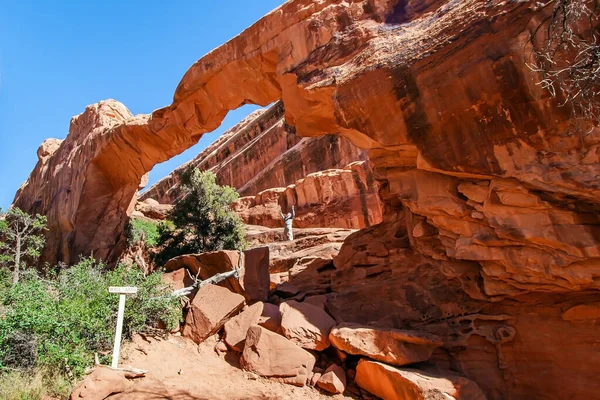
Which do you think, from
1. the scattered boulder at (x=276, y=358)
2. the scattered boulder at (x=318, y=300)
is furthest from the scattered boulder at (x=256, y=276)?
the scattered boulder at (x=276, y=358)

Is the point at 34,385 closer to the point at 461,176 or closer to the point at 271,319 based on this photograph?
the point at 271,319

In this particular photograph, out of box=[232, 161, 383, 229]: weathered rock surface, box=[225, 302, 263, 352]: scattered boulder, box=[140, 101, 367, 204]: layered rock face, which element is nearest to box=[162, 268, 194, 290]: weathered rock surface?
box=[225, 302, 263, 352]: scattered boulder

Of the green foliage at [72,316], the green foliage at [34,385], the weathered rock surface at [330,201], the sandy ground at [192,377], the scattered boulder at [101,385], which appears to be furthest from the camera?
the weathered rock surface at [330,201]

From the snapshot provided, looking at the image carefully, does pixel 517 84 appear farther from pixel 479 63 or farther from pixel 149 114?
pixel 149 114

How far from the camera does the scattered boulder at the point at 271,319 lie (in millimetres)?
7605

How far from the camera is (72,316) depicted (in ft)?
20.4

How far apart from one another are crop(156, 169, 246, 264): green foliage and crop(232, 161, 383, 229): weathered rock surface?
7699 millimetres

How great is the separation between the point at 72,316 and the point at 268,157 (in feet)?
82.7

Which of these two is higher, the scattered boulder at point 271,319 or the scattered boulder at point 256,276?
the scattered boulder at point 256,276

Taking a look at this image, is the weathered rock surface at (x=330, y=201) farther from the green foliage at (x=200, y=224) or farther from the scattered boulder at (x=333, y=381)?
the scattered boulder at (x=333, y=381)

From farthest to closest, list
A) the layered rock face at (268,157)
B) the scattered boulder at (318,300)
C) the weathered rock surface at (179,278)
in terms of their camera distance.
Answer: the layered rock face at (268,157) → the weathered rock surface at (179,278) → the scattered boulder at (318,300)

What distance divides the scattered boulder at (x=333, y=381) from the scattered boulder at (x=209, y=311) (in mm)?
2626

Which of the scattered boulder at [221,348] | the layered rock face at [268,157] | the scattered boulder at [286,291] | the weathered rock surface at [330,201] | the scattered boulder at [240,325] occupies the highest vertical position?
the layered rock face at [268,157]

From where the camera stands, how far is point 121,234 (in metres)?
15.4
